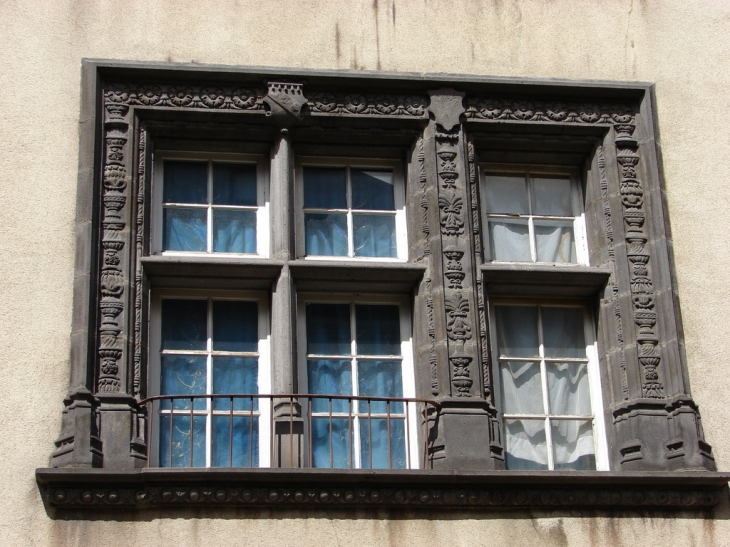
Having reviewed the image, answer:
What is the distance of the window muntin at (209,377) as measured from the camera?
806cm

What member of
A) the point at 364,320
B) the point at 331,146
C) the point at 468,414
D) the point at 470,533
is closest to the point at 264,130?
the point at 331,146

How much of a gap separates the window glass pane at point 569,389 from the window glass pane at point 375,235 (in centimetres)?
113

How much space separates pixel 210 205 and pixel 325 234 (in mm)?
681

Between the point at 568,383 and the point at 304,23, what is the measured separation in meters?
2.64

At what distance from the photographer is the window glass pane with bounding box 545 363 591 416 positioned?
8547mm

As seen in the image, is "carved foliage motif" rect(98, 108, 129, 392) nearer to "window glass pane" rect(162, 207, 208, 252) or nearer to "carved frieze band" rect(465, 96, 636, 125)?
"window glass pane" rect(162, 207, 208, 252)

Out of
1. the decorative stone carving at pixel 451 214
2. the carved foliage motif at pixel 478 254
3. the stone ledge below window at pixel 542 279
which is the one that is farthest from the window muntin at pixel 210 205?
the stone ledge below window at pixel 542 279

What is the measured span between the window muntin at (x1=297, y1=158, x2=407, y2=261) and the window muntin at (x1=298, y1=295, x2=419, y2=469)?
0.31m

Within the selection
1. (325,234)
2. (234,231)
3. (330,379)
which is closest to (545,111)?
(325,234)

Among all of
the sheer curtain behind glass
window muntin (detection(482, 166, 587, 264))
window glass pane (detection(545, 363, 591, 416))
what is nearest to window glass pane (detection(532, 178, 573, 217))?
window muntin (detection(482, 166, 587, 264))

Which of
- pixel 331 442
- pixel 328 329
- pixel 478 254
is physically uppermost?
pixel 478 254

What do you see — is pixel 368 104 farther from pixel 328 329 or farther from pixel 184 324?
pixel 184 324

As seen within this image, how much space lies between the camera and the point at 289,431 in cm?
793

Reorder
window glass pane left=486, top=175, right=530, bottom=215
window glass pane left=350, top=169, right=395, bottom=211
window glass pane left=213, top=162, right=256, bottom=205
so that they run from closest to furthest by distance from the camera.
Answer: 1. window glass pane left=213, top=162, right=256, bottom=205
2. window glass pane left=350, top=169, right=395, bottom=211
3. window glass pane left=486, top=175, right=530, bottom=215
